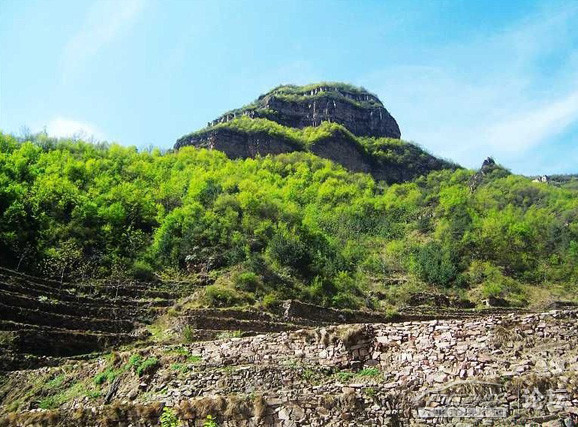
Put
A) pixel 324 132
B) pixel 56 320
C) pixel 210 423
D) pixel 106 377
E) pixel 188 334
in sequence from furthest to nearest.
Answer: pixel 324 132, pixel 56 320, pixel 188 334, pixel 106 377, pixel 210 423

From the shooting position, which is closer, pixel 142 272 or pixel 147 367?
pixel 147 367

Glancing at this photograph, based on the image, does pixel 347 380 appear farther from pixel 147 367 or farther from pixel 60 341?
pixel 60 341

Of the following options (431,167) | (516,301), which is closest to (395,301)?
(516,301)

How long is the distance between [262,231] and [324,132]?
53202 millimetres

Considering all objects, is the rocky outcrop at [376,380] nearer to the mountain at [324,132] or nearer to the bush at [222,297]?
the bush at [222,297]

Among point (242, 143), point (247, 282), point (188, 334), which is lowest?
point (188, 334)

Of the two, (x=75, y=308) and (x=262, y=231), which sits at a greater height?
(x=262, y=231)

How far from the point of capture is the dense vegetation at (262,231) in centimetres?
3616

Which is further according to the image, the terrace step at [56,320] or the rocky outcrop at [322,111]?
the rocky outcrop at [322,111]

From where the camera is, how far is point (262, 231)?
1802 inches

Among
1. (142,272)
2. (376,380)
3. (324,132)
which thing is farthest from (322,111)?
(376,380)

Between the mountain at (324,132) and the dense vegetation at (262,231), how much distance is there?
1268 centimetres

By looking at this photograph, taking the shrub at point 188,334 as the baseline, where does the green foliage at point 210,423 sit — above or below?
below

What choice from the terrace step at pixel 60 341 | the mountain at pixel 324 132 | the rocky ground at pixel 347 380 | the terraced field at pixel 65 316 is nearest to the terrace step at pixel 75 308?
the terraced field at pixel 65 316
